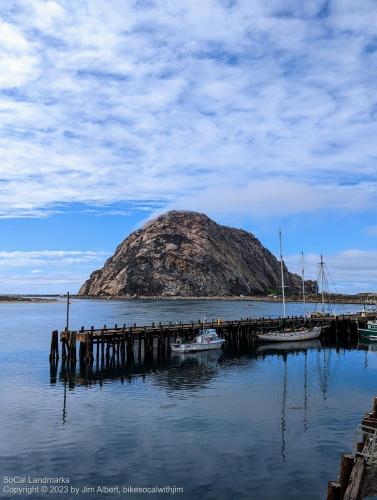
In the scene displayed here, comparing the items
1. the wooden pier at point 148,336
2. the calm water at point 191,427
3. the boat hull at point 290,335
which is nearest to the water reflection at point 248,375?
the calm water at point 191,427

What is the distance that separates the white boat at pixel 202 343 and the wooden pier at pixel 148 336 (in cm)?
148

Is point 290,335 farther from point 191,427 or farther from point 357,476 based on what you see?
point 357,476

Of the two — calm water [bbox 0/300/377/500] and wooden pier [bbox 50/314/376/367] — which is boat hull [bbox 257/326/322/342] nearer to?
wooden pier [bbox 50/314/376/367]

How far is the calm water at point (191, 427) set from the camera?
21.5m

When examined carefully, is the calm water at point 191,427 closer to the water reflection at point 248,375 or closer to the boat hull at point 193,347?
the water reflection at point 248,375

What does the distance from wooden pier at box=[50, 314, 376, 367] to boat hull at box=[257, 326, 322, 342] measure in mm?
2255

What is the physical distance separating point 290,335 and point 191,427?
48.1 meters

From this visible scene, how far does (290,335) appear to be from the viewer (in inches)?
2906

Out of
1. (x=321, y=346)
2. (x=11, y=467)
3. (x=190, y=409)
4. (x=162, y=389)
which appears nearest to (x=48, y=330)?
(x=321, y=346)

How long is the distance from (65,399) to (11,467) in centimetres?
1330

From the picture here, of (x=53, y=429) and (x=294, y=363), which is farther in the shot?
(x=294, y=363)

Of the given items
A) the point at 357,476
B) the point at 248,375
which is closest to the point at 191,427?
the point at 357,476

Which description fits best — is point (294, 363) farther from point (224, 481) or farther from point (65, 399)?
point (224, 481)

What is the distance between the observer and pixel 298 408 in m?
33.4
